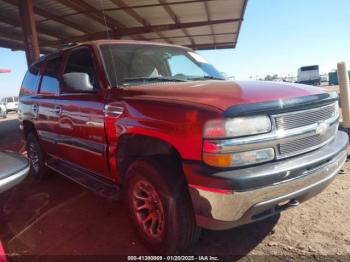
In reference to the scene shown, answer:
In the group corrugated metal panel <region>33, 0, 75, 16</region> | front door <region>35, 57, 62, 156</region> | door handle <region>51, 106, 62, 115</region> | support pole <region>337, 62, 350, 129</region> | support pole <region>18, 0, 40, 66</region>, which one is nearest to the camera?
door handle <region>51, 106, 62, 115</region>

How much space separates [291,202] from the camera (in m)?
2.59

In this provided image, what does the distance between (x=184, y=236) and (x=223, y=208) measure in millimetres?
515

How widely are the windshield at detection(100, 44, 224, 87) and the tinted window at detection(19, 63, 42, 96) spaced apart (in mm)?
2203

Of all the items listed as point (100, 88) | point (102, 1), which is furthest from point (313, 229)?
point (102, 1)

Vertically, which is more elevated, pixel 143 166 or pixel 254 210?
pixel 143 166

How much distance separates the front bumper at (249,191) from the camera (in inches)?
90.1

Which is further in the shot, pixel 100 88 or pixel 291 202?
pixel 100 88

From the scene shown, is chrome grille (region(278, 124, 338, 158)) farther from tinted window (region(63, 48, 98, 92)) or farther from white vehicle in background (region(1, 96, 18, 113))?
white vehicle in background (region(1, 96, 18, 113))

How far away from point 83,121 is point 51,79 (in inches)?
58.9

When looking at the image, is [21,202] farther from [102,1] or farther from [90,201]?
[102,1]

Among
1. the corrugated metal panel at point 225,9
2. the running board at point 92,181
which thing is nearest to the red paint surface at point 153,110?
the running board at point 92,181

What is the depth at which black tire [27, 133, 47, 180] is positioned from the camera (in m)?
5.56

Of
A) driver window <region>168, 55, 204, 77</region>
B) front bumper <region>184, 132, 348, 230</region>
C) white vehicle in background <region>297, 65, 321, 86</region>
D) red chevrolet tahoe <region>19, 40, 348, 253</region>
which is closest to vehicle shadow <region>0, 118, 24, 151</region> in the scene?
red chevrolet tahoe <region>19, 40, 348, 253</region>

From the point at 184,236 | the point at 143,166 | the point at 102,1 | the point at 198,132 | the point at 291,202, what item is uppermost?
the point at 102,1
